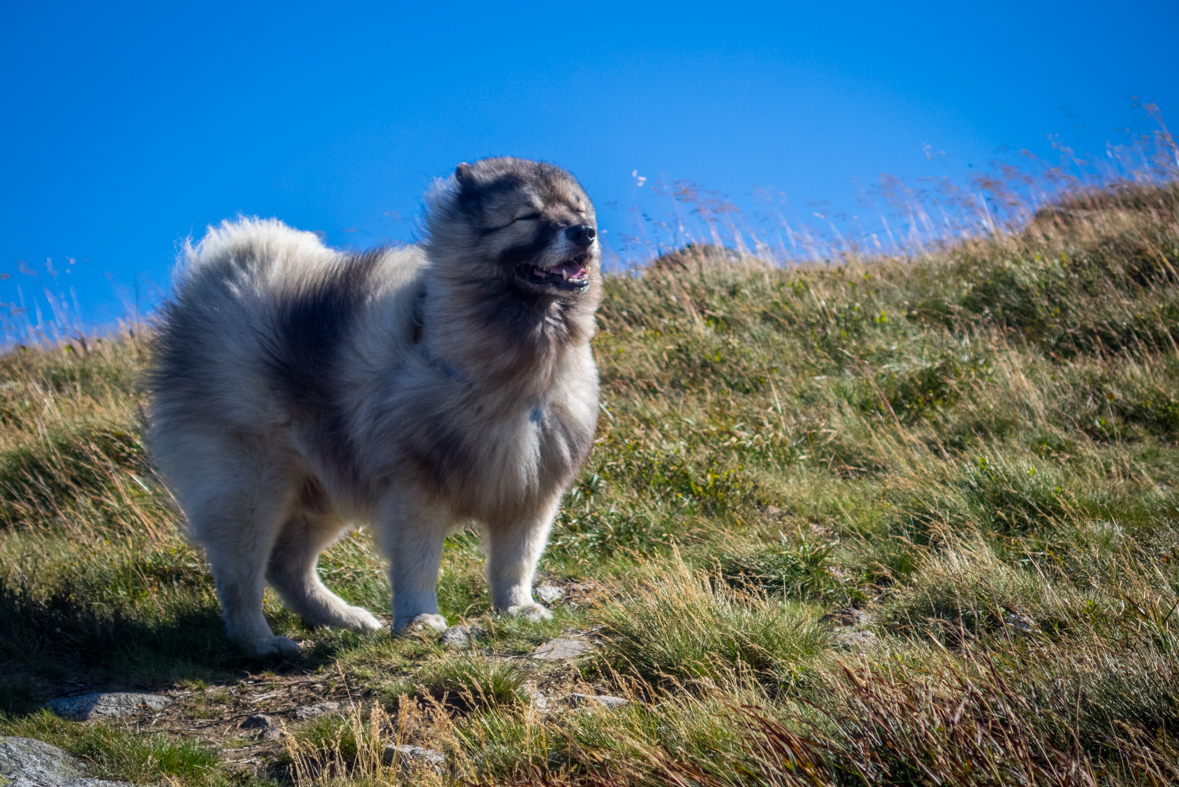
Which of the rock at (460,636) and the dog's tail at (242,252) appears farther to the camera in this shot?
the dog's tail at (242,252)

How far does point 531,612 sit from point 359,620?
4.13 ft

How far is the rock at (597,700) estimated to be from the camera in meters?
2.85

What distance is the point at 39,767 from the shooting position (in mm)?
2795

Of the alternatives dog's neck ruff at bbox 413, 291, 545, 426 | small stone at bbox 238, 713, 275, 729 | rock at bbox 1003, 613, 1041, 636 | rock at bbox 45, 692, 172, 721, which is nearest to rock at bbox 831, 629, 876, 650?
rock at bbox 1003, 613, 1041, 636

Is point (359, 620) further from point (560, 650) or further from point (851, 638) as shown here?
point (851, 638)

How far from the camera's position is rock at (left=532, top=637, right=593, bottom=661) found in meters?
3.58

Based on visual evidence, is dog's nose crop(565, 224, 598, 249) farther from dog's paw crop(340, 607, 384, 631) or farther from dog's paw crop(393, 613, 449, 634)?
dog's paw crop(340, 607, 384, 631)

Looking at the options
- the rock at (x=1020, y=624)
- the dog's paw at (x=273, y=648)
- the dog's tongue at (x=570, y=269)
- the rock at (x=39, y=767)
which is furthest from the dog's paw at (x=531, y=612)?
the rock at (x=1020, y=624)

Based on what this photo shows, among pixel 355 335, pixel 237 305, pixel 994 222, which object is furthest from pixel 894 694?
pixel 994 222

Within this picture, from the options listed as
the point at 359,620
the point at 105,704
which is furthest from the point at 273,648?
the point at 105,704

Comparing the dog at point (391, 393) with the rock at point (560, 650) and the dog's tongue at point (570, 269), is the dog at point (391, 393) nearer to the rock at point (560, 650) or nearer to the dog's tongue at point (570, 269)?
the dog's tongue at point (570, 269)

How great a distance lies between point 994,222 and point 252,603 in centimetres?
941

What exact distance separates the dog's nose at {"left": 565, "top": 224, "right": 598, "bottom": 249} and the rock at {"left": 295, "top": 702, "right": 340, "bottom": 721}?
7.89 ft

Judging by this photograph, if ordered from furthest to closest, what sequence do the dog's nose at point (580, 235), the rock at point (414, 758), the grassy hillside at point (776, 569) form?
1. the dog's nose at point (580, 235)
2. the rock at point (414, 758)
3. the grassy hillside at point (776, 569)
